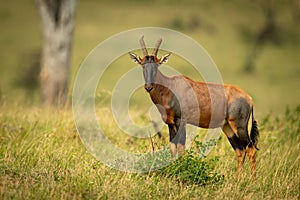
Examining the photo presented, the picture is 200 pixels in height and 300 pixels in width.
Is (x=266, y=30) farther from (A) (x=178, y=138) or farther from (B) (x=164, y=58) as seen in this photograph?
(A) (x=178, y=138)

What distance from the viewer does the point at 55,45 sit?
547 inches

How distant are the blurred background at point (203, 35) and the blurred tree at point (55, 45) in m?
12.1

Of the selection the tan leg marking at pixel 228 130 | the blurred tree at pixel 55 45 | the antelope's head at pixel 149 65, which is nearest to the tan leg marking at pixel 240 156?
the tan leg marking at pixel 228 130

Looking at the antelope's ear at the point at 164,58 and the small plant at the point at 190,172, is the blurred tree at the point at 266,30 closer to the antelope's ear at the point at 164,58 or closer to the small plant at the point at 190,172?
the antelope's ear at the point at 164,58

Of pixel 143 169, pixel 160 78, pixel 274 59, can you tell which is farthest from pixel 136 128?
pixel 274 59

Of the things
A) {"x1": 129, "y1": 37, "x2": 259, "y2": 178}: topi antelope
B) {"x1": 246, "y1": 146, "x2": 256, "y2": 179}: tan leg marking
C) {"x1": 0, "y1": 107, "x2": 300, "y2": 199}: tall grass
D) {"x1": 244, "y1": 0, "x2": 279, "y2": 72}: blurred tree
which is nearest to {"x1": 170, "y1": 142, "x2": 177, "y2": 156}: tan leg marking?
{"x1": 129, "y1": 37, "x2": 259, "y2": 178}: topi antelope

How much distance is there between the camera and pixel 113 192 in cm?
655

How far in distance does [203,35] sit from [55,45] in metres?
21.9

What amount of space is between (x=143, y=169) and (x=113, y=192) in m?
1.04

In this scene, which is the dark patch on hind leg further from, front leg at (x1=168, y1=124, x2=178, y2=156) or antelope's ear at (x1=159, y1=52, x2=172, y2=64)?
antelope's ear at (x1=159, y1=52, x2=172, y2=64)

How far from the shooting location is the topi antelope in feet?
27.4

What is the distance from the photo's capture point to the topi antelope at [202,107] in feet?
27.4

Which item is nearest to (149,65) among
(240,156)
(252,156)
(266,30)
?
(240,156)

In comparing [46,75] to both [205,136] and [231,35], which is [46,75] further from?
[231,35]
